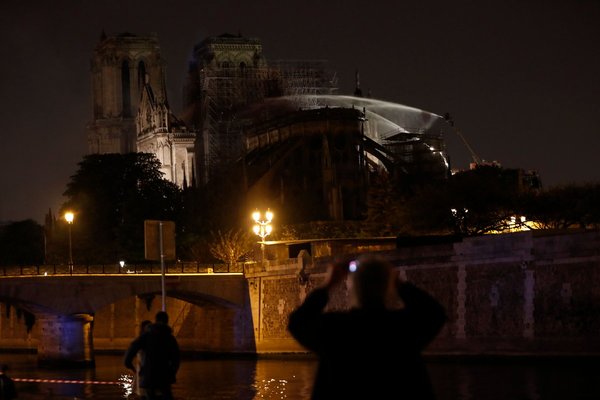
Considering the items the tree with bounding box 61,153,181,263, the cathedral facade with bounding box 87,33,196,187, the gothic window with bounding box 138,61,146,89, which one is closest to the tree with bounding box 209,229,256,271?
the tree with bounding box 61,153,181,263

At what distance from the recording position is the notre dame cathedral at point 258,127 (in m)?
90.1

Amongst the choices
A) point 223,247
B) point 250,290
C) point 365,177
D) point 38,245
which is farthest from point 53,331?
point 38,245

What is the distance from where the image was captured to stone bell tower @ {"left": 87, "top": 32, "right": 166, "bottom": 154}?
125 meters

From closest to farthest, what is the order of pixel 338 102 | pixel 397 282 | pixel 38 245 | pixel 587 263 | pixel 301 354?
pixel 397 282
pixel 587 263
pixel 301 354
pixel 38 245
pixel 338 102

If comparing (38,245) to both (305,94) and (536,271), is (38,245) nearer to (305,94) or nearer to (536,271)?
(305,94)

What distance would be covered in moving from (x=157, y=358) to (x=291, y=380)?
23.5 m

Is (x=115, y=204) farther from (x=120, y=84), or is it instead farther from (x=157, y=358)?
(x=157, y=358)

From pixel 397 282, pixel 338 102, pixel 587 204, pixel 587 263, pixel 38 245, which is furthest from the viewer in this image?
pixel 338 102

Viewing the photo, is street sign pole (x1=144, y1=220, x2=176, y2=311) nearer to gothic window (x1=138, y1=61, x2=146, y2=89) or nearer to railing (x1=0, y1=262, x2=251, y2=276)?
railing (x1=0, y1=262, x2=251, y2=276)

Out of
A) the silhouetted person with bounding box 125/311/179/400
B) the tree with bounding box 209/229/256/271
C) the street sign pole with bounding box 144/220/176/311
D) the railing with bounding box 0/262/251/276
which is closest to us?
the silhouetted person with bounding box 125/311/179/400

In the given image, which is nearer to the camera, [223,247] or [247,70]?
[223,247]

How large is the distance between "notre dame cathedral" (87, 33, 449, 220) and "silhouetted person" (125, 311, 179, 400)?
70.2 metres

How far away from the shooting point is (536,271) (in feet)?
120

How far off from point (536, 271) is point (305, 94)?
78.6m
